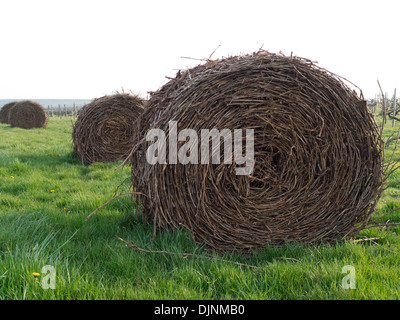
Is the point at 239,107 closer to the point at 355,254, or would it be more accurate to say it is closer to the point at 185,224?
the point at 185,224

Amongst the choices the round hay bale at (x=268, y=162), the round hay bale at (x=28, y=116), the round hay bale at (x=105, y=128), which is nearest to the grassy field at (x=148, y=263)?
the round hay bale at (x=268, y=162)

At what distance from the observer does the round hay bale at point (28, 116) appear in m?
19.0

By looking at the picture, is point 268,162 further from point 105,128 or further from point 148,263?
point 105,128

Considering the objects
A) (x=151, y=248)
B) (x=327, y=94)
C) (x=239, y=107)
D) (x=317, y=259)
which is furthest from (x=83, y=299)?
(x=327, y=94)

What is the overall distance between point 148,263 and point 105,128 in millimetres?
6001

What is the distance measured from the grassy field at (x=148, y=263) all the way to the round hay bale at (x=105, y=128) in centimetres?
370

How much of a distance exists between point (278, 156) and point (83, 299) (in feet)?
7.35

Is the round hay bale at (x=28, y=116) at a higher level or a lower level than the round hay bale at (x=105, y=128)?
higher

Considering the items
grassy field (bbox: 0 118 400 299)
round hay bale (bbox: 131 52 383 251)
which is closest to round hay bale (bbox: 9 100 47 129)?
grassy field (bbox: 0 118 400 299)

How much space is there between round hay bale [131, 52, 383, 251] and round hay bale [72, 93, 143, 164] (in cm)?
473

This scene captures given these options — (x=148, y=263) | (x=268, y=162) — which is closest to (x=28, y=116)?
(x=268, y=162)

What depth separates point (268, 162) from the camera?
3500 mm

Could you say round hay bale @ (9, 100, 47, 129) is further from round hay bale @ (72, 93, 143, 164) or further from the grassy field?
the grassy field

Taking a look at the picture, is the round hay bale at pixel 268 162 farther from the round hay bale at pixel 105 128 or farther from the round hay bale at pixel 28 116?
the round hay bale at pixel 28 116
